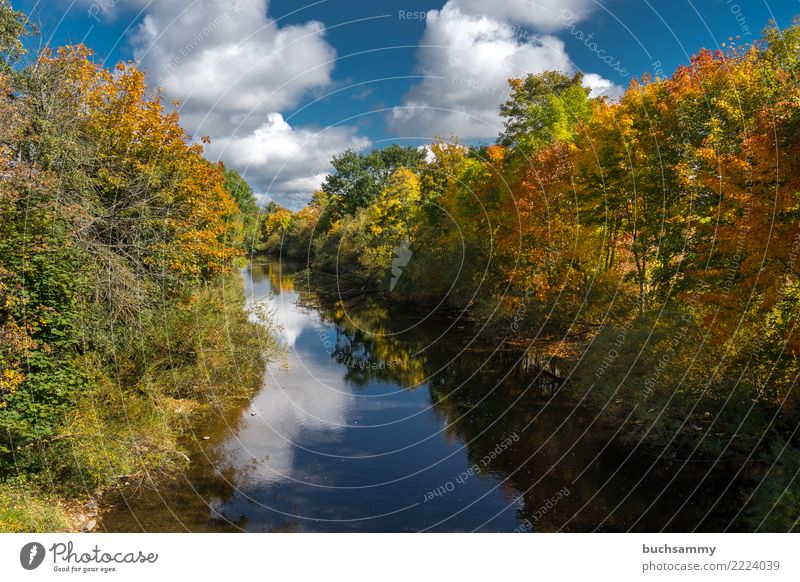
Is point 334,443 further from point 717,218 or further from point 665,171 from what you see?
point 665,171

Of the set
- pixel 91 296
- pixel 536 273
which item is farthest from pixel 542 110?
pixel 91 296

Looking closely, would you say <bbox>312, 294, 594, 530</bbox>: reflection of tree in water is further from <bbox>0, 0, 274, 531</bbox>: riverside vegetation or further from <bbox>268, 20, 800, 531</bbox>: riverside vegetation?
<bbox>0, 0, 274, 531</bbox>: riverside vegetation

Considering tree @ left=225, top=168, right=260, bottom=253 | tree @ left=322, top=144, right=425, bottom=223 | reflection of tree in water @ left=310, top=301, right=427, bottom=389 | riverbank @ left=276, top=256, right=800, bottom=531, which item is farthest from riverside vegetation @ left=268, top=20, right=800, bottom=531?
tree @ left=225, top=168, right=260, bottom=253

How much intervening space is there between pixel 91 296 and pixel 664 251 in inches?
916

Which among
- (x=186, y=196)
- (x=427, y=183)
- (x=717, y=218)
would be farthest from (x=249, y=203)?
(x=717, y=218)

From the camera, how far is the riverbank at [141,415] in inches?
602

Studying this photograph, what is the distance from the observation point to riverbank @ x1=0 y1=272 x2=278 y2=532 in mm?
15289

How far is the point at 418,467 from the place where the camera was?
20.6 meters

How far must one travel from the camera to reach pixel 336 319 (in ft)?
168

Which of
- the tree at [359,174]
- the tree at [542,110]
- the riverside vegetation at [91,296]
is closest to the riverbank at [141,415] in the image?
the riverside vegetation at [91,296]

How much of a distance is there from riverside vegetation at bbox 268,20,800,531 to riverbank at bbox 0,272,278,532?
17.1 meters

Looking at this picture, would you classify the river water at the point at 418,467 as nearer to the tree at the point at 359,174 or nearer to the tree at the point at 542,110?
the tree at the point at 542,110

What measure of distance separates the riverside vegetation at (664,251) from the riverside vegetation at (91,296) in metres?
18.2

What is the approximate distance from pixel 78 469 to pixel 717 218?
22.9m
